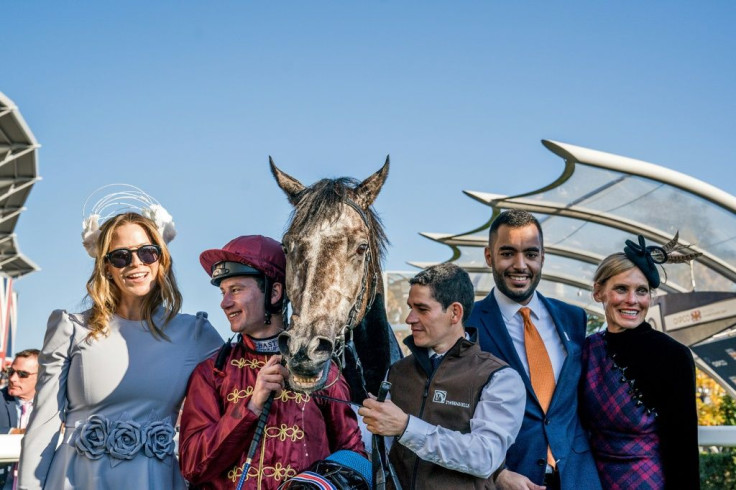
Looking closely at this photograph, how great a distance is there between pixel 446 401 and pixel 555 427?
69cm

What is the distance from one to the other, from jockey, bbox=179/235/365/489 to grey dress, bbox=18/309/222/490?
0.76 feet

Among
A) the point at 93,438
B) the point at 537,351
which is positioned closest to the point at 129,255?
the point at 93,438

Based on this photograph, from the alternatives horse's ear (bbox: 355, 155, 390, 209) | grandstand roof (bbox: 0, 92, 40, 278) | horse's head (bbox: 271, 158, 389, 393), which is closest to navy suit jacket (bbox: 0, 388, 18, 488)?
horse's head (bbox: 271, 158, 389, 393)

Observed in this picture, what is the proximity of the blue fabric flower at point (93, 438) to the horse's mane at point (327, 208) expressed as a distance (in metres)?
1.23

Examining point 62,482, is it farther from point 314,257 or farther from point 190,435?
point 314,257

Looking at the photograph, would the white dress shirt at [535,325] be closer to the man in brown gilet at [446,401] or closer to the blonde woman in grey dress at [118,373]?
the man in brown gilet at [446,401]

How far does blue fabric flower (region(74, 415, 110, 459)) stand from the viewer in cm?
324

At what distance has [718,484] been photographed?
341 inches

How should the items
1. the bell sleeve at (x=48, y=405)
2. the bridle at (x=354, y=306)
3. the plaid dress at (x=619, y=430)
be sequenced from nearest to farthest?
the bridle at (x=354, y=306) → the bell sleeve at (x=48, y=405) → the plaid dress at (x=619, y=430)

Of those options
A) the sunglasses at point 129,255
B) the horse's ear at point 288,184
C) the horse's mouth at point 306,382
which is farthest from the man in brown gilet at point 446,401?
the sunglasses at point 129,255

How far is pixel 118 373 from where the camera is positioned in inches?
135

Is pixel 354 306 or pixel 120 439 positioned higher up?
pixel 354 306

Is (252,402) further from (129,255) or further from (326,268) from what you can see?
(129,255)

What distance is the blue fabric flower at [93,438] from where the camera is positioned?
324 cm
